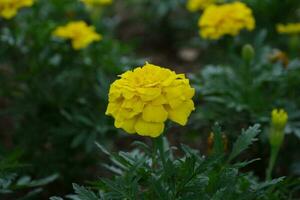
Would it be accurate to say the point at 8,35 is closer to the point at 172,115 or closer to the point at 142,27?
the point at 172,115

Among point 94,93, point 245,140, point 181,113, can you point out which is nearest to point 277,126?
point 245,140

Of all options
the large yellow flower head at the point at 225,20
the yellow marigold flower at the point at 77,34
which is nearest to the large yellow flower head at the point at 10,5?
the yellow marigold flower at the point at 77,34

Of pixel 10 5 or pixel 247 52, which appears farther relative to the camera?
pixel 10 5

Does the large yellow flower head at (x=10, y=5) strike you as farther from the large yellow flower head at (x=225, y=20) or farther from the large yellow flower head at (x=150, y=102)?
the large yellow flower head at (x=150, y=102)

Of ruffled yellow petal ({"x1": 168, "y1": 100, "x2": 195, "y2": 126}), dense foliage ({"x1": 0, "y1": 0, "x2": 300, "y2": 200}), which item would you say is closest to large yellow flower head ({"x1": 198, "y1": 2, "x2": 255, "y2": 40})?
dense foliage ({"x1": 0, "y1": 0, "x2": 300, "y2": 200})

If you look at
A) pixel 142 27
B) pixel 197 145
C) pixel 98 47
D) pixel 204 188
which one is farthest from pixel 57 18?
pixel 204 188

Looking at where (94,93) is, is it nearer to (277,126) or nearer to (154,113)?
(277,126)
